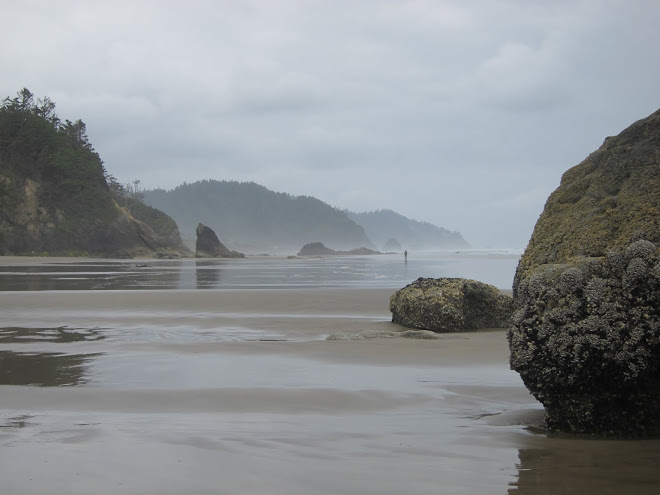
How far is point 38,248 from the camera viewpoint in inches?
2290

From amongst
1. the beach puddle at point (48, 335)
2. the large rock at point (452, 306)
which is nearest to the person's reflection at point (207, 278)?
the beach puddle at point (48, 335)

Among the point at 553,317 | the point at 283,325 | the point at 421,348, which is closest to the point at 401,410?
the point at 553,317

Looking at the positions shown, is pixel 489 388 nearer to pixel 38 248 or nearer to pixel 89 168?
pixel 38 248

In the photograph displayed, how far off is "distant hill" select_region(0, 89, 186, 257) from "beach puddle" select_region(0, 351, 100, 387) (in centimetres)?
5423

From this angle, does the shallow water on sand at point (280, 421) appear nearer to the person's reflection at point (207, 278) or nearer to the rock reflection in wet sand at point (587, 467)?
the rock reflection in wet sand at point (587, 467)

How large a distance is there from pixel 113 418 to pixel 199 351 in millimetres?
3294

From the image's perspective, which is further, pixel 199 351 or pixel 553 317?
pixel 199 351

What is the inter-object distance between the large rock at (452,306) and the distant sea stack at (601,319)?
553 centimetres

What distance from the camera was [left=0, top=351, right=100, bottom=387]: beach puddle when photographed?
588 centimetres

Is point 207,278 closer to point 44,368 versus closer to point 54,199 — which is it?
point 44,368

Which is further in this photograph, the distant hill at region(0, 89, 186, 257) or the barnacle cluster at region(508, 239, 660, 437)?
the distant hill at region(0, 89, 186, 257)

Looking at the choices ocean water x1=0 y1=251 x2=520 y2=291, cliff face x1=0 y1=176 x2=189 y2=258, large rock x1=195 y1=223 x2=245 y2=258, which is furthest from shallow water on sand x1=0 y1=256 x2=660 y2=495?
large rock x1=195 y1=223 x2=245 y2=258

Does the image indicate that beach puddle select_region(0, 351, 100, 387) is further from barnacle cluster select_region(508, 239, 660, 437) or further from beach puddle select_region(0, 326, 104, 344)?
barnacle cluster select_region(508, 239, 660, 437)

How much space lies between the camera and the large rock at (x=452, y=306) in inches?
396
